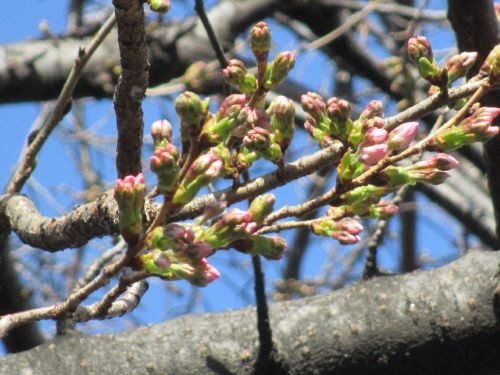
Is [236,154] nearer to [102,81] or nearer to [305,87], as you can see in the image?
[102,81]

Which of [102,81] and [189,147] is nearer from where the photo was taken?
[189,147]

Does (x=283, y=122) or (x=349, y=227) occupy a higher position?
(x=283, y=122)

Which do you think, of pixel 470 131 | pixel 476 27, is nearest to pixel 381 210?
pixel 470 131

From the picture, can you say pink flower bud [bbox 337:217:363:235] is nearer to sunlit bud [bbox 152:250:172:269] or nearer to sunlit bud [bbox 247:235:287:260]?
sunlit bud [bbox 247:235:287:260]

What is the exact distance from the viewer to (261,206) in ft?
3.59

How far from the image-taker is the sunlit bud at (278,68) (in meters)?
1.15

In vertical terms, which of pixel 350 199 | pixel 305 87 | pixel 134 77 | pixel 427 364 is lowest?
pixel 427 364

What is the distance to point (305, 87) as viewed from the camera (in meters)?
4.11

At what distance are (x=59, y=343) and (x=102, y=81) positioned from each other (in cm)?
148

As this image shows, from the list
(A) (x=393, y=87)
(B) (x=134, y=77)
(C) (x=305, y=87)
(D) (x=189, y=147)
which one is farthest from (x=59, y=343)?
(C) (x=305, y=87)

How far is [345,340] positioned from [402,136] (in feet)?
2.48

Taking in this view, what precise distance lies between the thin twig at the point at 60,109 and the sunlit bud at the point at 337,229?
2.17ft

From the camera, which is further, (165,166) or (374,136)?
(374,136)

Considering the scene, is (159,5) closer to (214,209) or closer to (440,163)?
(214,209)
